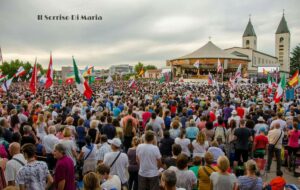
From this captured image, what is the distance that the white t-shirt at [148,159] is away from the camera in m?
5.29

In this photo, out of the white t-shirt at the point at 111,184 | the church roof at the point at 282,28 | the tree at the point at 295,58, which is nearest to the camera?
the white t-shirt at the point at 111,184

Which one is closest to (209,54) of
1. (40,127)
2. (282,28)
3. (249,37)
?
(282,28)

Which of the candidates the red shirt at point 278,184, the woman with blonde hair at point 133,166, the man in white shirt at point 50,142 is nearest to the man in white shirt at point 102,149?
the woman with blonde hair at point 133,166

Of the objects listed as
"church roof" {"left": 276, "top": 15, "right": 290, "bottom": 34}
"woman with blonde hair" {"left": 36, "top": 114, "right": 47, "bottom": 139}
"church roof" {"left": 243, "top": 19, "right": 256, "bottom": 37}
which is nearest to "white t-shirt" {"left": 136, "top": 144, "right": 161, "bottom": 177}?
"woman with blonde hair" {"left": 36, "top": 114, "right": 47, "bottom": 139}

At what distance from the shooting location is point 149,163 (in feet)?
17.4

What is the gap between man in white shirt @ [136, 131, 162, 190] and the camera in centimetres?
529

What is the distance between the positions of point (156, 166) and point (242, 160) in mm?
3555

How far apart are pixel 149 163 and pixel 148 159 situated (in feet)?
0.26

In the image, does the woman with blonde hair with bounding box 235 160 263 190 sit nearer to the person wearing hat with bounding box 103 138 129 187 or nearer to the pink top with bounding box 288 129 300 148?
the person wearing hat with bounding box 103 138 129 187

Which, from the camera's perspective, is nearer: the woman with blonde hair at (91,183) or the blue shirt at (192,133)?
the woman with blonde hair at (91,183)

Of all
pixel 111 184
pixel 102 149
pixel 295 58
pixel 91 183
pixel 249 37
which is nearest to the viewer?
pixel 91 183

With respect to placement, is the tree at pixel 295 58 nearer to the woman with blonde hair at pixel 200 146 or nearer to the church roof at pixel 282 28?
the church roof at pixel 282 28

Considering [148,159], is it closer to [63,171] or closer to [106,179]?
[106,179]

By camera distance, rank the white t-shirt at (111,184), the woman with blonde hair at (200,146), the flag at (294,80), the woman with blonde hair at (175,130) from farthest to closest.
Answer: the flag at (294,80)
the woman with blonde hair at (175,130)
the woman with blonde hair at (200,146)
the white t-shirt at (111,184)
